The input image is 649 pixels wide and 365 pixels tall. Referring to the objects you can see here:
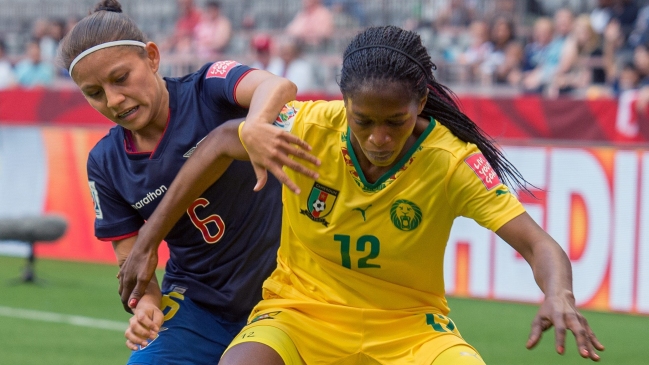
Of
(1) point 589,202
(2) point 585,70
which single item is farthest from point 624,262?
(2) point 585,70

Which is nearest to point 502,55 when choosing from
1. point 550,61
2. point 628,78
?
point 550,61

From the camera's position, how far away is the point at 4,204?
1262 cm

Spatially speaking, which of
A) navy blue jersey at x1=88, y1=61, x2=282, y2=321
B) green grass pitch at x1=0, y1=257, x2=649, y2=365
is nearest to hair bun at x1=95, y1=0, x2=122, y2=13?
navy blue jersey at x1=88, y1=61, x2=282, y2=321

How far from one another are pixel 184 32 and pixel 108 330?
29.3ft

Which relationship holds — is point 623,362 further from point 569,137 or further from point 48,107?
point 48,107

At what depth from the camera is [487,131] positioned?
9.94 m

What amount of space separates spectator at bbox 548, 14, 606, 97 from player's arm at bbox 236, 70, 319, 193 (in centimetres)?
814

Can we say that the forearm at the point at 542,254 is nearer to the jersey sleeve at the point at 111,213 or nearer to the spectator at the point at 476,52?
the jersey sleeve at the point at 111,213

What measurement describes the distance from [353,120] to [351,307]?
2.57ft

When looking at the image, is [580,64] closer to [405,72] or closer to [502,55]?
[502,55]

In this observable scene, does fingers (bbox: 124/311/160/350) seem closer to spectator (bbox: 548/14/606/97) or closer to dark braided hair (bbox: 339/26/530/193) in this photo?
dark braided hair (bbox: 339/26/530/193)

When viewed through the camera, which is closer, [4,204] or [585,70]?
[585,70]

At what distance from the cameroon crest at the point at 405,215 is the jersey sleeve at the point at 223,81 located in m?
0.89

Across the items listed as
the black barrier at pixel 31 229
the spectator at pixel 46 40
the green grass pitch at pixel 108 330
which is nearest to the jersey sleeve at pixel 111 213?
the green grass pitch at pixel 108 330
